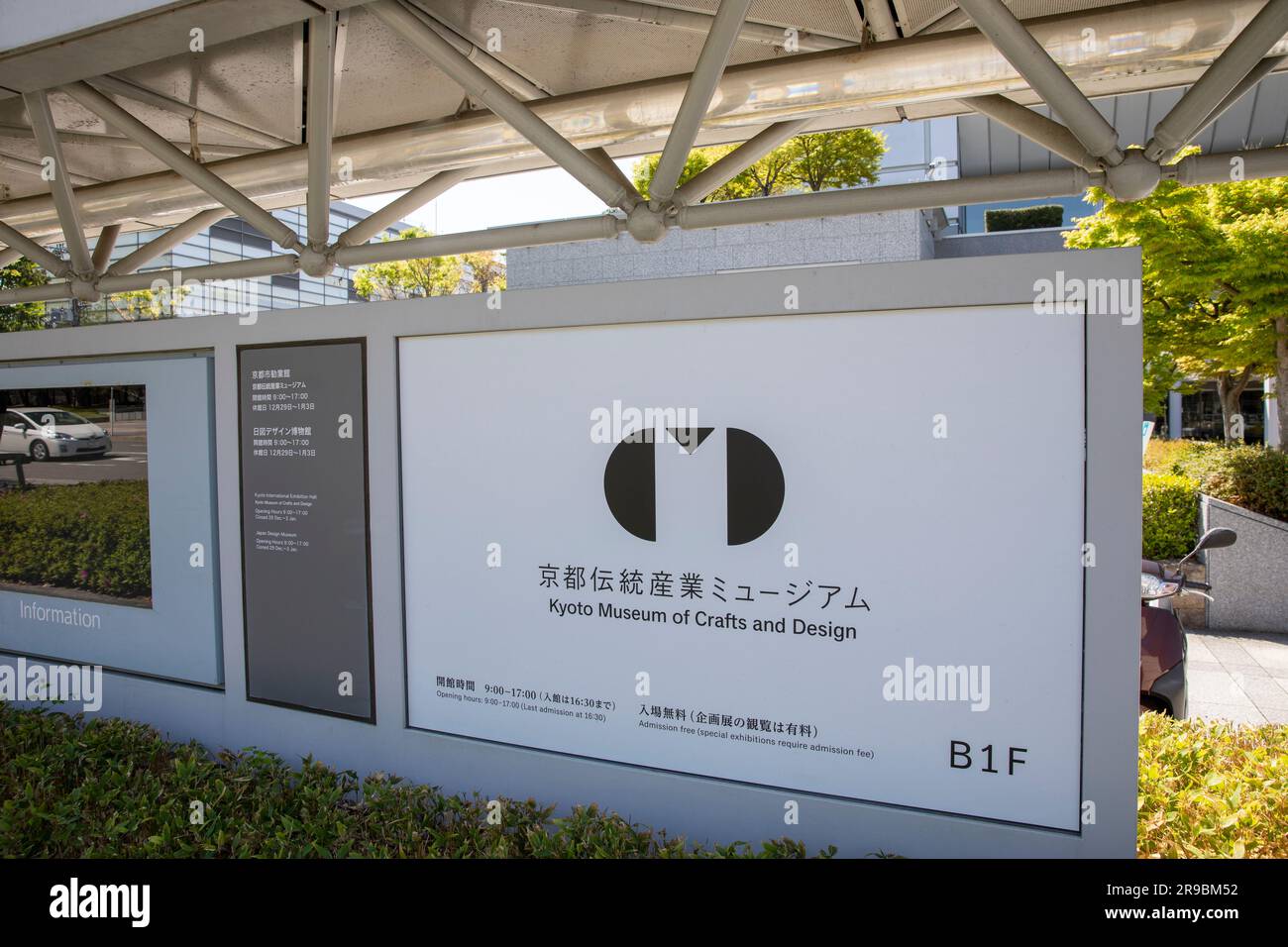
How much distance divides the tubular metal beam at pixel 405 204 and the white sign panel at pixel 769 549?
1761mm

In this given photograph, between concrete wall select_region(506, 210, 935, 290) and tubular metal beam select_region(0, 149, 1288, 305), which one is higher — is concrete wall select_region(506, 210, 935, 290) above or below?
above

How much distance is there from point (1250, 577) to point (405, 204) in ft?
32.6

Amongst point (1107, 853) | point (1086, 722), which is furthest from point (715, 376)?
point (1107, 853)

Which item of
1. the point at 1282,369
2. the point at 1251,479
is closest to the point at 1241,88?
the point at 1251,479

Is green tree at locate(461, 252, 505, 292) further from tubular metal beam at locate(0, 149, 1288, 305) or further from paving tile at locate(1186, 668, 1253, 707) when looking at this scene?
paving tile at locate(1186, 668, 1253, 707)

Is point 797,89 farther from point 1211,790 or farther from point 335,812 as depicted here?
point 335,812

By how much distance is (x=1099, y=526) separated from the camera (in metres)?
3.04

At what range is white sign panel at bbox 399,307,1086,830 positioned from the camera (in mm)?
3150

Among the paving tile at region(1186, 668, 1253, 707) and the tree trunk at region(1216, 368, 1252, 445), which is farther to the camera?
the tree trunk at region(1216, 368, 1252, 445)

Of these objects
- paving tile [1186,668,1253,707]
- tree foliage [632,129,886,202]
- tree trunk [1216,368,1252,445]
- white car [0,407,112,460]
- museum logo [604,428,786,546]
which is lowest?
paving tile [1186,668,1253,707]

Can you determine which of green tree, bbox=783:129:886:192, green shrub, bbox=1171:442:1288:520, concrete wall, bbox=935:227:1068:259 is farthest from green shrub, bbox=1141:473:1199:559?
concrete wall, bbox=935:227:1068:259

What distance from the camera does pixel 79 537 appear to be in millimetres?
5285

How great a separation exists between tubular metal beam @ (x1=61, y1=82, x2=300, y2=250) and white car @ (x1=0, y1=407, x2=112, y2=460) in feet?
5.38

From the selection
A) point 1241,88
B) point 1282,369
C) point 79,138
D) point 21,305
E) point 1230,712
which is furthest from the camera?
point 21,305
